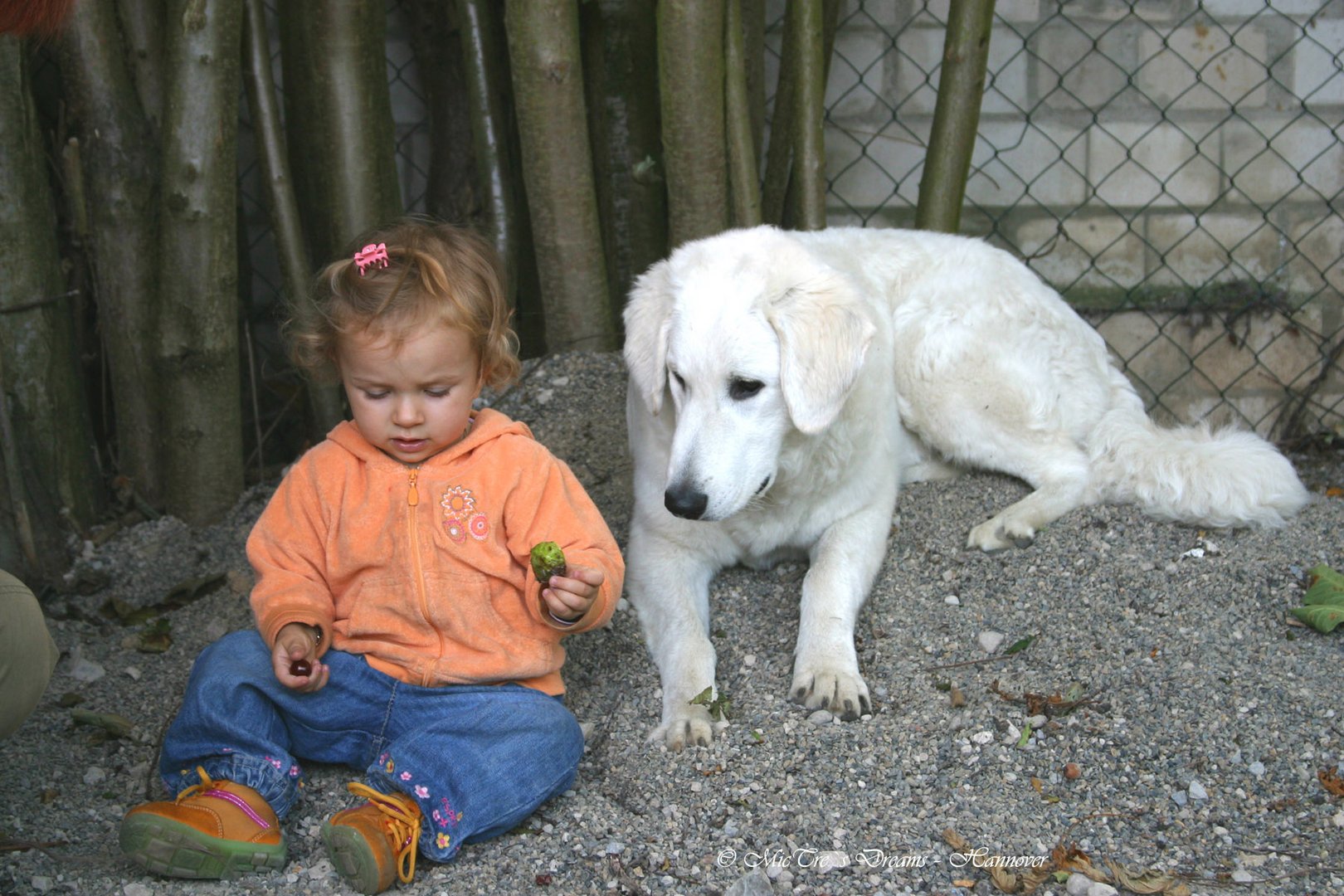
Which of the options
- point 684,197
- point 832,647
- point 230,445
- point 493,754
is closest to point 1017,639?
point 832,647

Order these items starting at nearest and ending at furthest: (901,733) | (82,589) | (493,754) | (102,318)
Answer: (493,754), (901,733), (82,589), (102,318)

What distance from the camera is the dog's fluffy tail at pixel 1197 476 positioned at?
3.38 metres

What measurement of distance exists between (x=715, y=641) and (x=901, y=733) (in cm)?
66

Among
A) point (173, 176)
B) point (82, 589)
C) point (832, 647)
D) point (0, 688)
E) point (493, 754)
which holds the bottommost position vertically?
point (82, 589)

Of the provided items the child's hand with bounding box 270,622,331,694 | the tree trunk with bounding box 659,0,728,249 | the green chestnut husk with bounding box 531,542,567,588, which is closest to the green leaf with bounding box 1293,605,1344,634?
the green chestnut husk with bounding box 531,542,567,588

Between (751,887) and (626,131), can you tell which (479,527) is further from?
(626,131)

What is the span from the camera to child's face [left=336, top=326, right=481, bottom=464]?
231cm

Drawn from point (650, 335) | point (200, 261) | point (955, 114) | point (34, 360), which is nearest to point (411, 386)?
point (650, 335)

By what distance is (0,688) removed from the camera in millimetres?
1950

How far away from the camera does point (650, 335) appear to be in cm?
298

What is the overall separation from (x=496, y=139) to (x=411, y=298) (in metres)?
2.14

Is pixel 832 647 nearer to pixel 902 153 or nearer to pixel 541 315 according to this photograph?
pixel 541 315

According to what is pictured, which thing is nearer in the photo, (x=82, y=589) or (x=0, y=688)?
(x=0, y=688)

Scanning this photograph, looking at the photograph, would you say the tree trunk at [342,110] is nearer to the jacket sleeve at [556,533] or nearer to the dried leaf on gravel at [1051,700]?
the jacket sleeve at [556,533]
